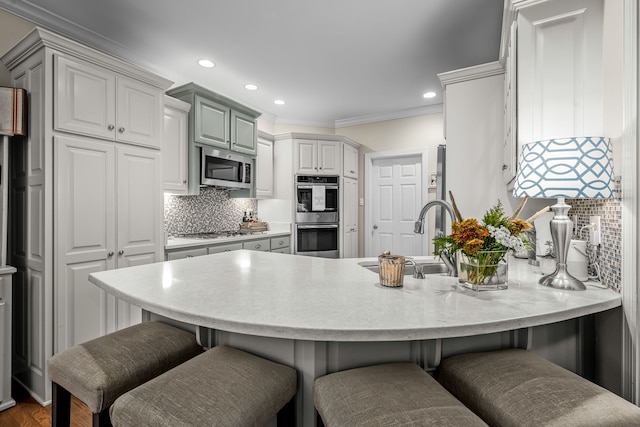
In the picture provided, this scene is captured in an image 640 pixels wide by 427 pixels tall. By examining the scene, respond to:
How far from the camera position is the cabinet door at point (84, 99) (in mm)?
2018

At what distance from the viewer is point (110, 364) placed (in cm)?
108

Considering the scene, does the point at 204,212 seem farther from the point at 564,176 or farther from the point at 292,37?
the point at 564,176

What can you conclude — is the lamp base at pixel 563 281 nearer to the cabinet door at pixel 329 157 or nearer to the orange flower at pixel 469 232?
the orange flower at pixel 469 232

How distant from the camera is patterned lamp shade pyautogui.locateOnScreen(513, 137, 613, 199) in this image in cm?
114

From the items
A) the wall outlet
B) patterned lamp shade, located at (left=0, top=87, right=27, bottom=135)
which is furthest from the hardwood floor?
the wall outlet

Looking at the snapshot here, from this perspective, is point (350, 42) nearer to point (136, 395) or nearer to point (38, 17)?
point (38, 17)

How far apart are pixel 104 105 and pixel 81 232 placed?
0.87 metres

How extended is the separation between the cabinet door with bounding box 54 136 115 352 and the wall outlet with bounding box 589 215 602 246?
2.79m

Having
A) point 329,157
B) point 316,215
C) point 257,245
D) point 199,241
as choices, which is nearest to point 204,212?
point 257,245

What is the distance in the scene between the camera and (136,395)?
2.86ft

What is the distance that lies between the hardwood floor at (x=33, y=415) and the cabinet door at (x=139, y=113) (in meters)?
1.73

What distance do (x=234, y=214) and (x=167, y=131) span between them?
60.0 inches

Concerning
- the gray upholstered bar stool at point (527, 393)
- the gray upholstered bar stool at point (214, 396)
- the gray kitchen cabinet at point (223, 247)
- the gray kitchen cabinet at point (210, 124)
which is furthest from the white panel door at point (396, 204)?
the gray upholstered bar stool at point (214, 396)

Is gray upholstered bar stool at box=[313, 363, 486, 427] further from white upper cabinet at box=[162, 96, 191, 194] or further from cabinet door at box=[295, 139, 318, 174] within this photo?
cabinet door at box=[295, 139, 318, 174]
